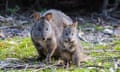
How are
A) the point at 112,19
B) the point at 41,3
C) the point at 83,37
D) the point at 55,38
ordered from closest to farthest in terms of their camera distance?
the point at 55,38 < the point at 83,37 < the point at 112,19 < the point at 41,3

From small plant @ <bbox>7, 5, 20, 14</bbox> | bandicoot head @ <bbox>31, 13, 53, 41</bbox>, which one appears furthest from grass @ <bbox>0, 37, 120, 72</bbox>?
small plant @ <bbox>7, 5, 20, 14</bbox>

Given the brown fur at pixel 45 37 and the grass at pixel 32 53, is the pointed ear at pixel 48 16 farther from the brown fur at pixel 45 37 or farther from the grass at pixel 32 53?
the grass at pixel 32 53

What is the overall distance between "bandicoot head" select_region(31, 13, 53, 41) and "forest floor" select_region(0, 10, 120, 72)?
1.18 feet

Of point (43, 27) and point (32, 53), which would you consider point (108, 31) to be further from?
point (43, 27)

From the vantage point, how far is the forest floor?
529cm

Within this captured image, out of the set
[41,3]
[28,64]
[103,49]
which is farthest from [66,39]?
[41,3]

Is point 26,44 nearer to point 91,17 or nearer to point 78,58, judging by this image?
point 78,58

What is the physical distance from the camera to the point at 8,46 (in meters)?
6.46

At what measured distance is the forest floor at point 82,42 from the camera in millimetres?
5293

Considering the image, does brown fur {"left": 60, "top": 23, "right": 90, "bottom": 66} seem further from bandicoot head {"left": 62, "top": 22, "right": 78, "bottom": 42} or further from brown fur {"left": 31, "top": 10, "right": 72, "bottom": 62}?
brown fur {"left": 31, "top": 10, "right": 72, "bottom": 62}

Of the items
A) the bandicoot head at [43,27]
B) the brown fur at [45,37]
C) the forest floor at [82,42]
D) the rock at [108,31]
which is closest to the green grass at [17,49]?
the forest floor at [82,42]

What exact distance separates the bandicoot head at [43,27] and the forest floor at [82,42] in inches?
14.2

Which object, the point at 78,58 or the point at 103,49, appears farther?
the point at 103,49

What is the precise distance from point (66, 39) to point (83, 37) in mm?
2192
